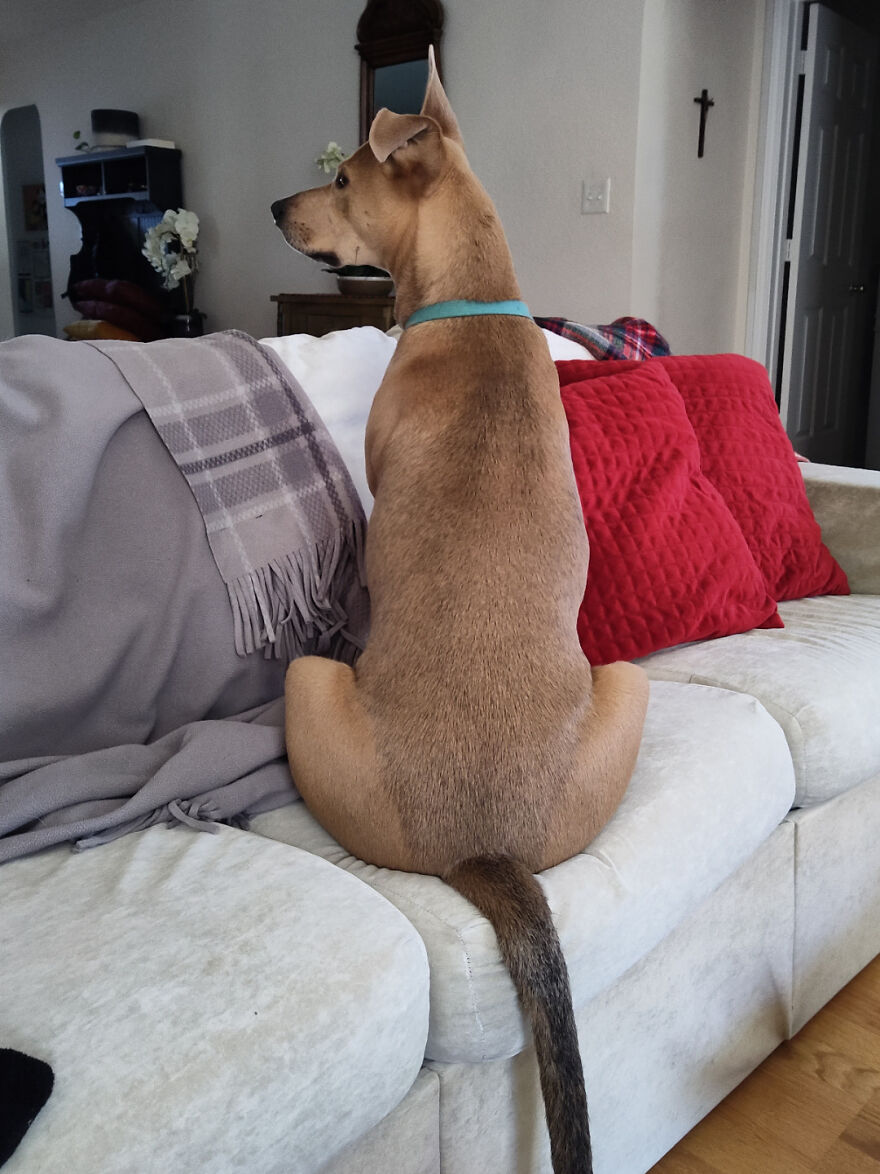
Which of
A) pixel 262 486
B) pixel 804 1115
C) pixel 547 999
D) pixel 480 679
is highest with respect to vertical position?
pixel 262 486

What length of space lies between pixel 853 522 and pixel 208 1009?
1.77m

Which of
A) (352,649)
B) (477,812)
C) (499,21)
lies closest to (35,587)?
(352,649)

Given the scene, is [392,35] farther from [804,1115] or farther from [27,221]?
[804,1115]

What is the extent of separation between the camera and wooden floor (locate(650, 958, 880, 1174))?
4.33 feet

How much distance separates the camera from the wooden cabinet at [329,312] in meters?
4.45

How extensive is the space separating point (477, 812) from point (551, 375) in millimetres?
629

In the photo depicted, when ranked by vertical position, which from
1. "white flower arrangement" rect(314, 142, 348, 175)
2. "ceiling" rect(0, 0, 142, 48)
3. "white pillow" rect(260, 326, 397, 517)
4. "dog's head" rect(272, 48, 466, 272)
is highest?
"ceiling" rect(0, 0, 142, 48)

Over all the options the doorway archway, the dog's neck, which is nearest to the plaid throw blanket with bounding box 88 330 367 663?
the dog's neck

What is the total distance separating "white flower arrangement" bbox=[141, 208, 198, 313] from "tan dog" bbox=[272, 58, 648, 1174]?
4.61m

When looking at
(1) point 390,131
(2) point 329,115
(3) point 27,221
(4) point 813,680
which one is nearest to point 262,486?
(1) point 390,131

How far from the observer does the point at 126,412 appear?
1.38 m

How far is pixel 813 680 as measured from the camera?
1534 millimetres

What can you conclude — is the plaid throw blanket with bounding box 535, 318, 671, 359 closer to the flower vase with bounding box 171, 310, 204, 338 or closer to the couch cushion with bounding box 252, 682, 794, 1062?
the couch cushion with bounding box 252, 682, 794, 1062

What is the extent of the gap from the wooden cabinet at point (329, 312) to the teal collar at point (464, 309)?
299 cm
